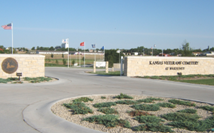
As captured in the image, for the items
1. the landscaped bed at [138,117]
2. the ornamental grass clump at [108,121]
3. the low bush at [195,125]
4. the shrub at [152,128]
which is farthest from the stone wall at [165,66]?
the shrub at [152,128]

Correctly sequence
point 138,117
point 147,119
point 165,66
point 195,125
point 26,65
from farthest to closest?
point 165,66, point 26,65, point 138,117, point 147,119, point 195,125

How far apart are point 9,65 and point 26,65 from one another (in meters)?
1.40

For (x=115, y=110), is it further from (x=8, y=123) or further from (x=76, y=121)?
(x=8, y=123)

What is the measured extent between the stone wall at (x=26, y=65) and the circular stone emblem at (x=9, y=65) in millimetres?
169

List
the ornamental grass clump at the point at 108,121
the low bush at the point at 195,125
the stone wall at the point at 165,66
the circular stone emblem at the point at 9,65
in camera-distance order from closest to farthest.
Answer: the low bush at the point at 195,125 < the ornamental grass clump at the point at 108,121 < the circular stone emblem at the point at 9,65 < the stone wall at the point at 165,66

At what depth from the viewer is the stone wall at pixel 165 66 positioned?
24.3 metres

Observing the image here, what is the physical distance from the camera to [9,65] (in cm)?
2005

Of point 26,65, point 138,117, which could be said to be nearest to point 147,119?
point 138,117

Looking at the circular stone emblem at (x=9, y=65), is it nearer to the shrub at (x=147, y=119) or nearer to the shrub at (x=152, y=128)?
the shrub at (x=147, y=119)

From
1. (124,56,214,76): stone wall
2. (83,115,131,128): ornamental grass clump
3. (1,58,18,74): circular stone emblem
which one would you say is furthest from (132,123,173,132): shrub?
(124,56,214,76): stone wall

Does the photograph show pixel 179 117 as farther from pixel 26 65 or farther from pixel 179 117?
pixel 26 65

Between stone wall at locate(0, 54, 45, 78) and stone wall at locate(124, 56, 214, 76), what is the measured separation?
29.2 feet

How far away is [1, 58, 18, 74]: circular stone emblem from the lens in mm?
19859

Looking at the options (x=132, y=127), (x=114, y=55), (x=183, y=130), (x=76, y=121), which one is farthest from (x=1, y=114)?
(x=114, y=55)
